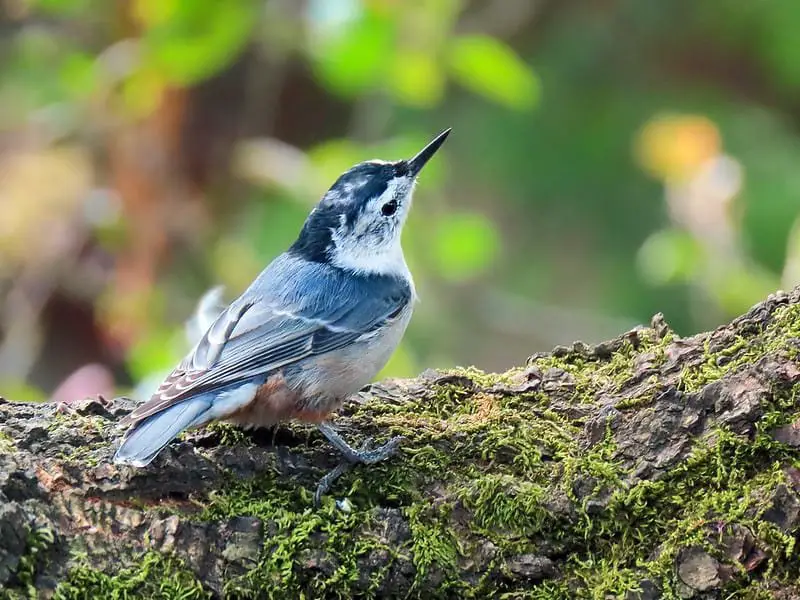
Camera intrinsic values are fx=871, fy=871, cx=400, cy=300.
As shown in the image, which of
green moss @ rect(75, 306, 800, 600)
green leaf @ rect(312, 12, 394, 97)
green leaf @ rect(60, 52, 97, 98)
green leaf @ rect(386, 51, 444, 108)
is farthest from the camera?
green leaf @ rect(60, 52, 97, 98)

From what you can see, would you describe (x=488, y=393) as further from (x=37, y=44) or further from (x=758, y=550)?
(x=37, y=44)

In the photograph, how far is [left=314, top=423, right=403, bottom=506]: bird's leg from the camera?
1.88 meters

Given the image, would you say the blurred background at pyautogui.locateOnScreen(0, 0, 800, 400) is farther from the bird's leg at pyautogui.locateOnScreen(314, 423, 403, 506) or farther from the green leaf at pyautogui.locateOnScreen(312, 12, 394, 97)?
the bird's leg at pyautogui.locateOnScreen(314, 423, 403, 506)

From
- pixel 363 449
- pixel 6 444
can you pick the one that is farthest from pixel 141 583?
pixel 363 449

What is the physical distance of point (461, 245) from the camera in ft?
10.2

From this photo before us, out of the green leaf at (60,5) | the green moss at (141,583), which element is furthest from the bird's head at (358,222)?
the green leaf at (60,5)

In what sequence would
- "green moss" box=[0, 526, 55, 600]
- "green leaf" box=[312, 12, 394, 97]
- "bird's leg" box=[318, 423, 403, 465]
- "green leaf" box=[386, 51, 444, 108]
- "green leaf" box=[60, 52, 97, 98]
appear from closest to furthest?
"green moss" box=[0, 526, 55, 600]
"bird's leg" box=[318, 423, 403, 465]
"green leaf" box=[312, 12, 394, 97]
"green leaf" box=[386, 51, 444, 108]
"green leaf" box=[60, 52, 97, 98]

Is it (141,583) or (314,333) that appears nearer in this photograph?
(141,583)

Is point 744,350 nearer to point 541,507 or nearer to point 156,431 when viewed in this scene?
point 541,507

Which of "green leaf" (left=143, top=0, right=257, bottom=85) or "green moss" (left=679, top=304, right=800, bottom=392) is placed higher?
"green leaf" (left=143, top=0, right=257, bottom=85)

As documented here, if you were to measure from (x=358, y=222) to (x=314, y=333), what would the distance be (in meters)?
0.47

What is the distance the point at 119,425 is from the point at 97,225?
231cm

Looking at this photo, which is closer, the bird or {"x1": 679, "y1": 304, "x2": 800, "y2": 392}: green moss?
{"x1": 679, "y1": 304, "x2": 800, "y2": 392}: green moss

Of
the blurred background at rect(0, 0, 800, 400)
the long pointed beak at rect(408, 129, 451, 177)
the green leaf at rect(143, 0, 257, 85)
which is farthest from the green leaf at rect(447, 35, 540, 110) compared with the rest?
the green leaf at rect(143, 0, 257, 85)
